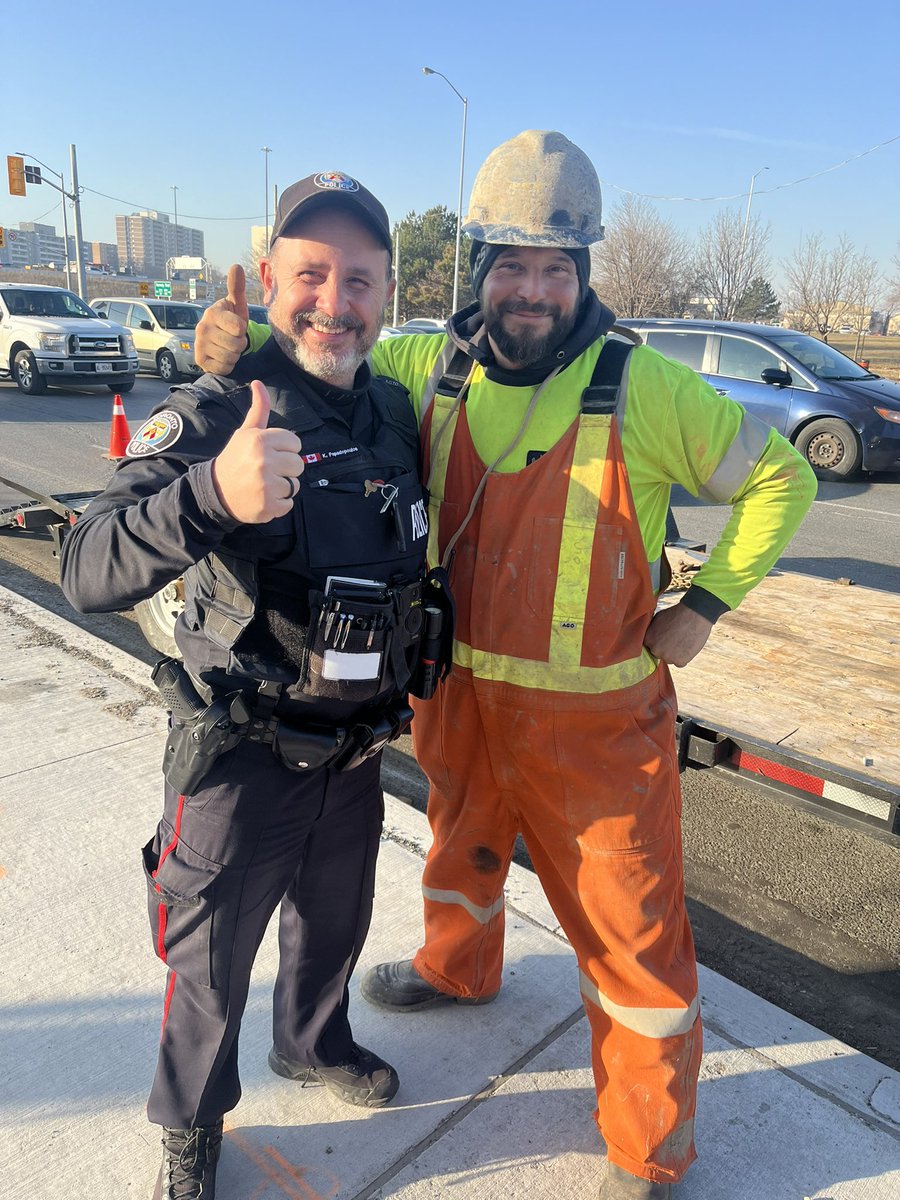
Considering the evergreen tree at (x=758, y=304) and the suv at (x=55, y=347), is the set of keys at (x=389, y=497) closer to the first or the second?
the suv at (x=55, y=347)

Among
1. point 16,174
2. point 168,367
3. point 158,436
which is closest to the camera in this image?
point 158,436

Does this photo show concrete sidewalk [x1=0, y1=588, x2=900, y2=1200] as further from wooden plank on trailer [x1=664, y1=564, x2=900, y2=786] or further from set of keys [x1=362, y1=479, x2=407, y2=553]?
set of keys [x1=362, y1=479, x2=407, y2=553]

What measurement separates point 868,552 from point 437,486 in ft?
22.3

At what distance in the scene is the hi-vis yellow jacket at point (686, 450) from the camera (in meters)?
1.97

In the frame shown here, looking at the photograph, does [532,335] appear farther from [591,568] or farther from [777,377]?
[777,377]

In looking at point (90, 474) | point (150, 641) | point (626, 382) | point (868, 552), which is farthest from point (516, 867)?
point (90, 474)

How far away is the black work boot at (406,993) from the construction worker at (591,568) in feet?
1.83

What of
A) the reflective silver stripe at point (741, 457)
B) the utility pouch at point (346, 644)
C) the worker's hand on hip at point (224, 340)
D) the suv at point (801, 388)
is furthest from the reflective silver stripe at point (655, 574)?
the suv at point (801, 388)

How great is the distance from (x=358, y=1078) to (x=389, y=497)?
1.40 metres

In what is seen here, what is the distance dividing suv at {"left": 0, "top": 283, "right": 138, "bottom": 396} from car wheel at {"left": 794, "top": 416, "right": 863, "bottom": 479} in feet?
37.3

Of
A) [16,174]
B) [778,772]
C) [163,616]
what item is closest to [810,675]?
[778,772]

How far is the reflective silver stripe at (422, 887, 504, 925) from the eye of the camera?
2426mm

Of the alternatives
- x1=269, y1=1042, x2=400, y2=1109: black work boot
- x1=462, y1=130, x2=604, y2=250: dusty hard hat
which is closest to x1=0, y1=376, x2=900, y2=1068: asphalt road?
x1=269, y1=1042, x2=400, y2=1109: black work boot

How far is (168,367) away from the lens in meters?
18.7
